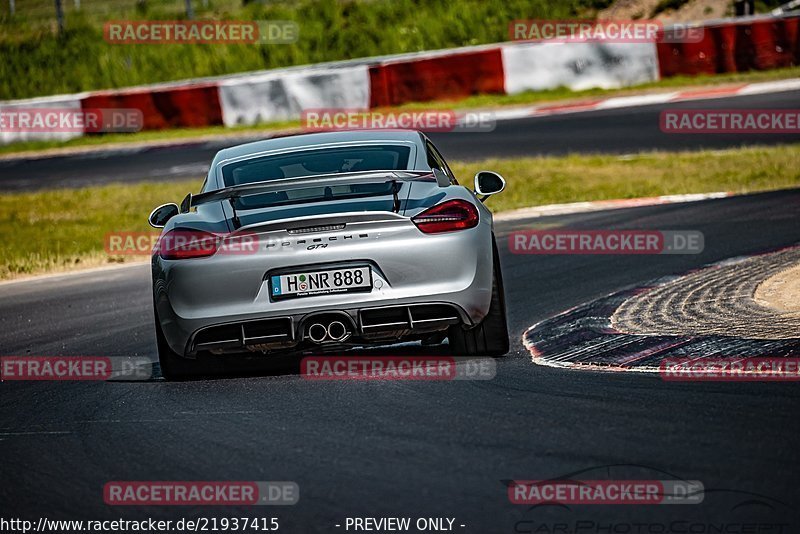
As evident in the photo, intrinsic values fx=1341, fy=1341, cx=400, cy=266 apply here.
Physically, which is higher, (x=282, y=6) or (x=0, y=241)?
(x=282, y=6)

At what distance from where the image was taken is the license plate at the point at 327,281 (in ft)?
20.2

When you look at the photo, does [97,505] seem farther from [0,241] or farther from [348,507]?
[0,241]

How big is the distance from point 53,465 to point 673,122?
16.9m

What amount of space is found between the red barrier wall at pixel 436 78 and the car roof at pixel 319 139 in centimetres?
1854

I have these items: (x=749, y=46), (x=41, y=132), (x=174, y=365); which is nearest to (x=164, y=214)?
(x=174, y=365)

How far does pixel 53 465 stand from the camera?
17.0 feet

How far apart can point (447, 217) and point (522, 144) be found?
14.5 metres

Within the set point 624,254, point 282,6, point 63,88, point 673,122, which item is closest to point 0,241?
point 624,254

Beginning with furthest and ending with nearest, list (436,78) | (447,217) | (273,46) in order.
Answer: (273,46) → (436,78) → (447,217)

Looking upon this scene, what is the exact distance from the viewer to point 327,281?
614 centimetres

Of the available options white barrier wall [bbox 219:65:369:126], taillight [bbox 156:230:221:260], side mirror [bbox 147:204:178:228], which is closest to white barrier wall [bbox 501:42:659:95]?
white barrier wall [bbox 219:65:369:126]

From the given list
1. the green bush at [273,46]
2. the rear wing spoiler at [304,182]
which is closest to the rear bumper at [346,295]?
the rear wing spoiler at [304,182]

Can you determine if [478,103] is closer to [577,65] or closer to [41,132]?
[577,65]

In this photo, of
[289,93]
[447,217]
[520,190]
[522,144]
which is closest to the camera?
[447,217]
